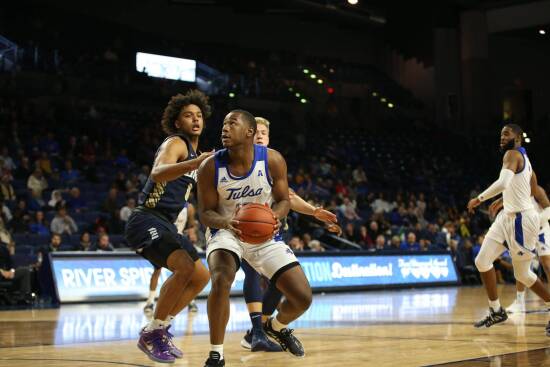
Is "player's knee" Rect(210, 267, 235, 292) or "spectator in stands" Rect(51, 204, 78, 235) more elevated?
"spectator in stands" Rect(51, 204, 78, 235)

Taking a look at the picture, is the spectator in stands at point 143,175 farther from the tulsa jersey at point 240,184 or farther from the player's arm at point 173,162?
the tulsa jersey at point 240,184

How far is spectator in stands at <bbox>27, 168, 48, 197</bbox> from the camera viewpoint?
16.9m

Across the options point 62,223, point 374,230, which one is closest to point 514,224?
point 62,223

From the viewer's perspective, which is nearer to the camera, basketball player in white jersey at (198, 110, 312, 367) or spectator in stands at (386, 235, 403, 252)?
basketball player in white jersey at (198, 110, 312, 367)

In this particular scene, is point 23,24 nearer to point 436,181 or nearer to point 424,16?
point 436,181

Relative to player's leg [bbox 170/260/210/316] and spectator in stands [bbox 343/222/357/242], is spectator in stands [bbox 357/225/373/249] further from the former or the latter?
player's leg [bbox 170/260/210/316]

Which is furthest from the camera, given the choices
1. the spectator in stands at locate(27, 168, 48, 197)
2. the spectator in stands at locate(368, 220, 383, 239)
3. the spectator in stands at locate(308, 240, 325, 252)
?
the spectator in stands at locate(368, 220, 383, 239)

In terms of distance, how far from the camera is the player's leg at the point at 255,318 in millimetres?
6738

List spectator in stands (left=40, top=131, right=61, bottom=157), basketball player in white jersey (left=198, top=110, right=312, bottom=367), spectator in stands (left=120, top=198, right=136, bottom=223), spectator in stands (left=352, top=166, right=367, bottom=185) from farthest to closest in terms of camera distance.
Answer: spectator in stands (left=352, top=166, right=367, bottom=185), spectator in stands (left=40, top=131, right=61, bottom=157), spectator in stands (left=120, top=198, right=136, bottom=223), basketball player in white jersey (left=198, top=110, right=312, bottom=367)

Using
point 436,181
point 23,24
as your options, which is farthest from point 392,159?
point 23,24

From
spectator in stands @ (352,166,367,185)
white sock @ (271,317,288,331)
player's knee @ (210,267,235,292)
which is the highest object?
spectator in stands @ (352,166,367,185)

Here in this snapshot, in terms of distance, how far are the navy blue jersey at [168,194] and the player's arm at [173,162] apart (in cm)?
10

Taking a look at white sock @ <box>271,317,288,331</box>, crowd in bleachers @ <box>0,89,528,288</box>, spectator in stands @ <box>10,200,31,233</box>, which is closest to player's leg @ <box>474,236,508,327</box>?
white sock @ <box>271,317,288,331</box>

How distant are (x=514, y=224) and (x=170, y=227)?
162 inches
